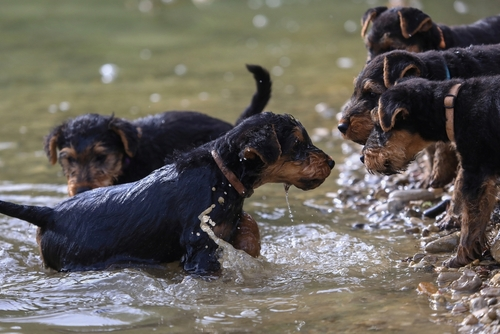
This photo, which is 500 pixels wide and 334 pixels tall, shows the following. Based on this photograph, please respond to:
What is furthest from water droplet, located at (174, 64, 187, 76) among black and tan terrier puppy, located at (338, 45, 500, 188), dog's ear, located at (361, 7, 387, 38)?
black and tan terrier puppy, located at (338, 45, 500, 188)

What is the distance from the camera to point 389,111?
236 inches

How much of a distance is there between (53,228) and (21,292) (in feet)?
2.06

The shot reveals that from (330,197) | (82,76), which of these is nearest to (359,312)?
(330,197)

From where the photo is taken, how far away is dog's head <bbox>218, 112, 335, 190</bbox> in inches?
237

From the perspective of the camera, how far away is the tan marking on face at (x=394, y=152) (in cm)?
623

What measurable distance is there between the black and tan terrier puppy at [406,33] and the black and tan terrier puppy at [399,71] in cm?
85

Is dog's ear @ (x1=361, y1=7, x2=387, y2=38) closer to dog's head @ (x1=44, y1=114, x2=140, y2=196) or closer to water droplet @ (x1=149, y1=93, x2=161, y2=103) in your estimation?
dog's head @ (x1=44, y1=114, x2=140, y2=196)

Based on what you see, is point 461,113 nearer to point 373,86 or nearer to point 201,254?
point 373,86

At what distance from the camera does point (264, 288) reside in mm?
5828

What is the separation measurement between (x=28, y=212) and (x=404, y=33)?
414cm

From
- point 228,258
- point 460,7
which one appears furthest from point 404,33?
point 460,7

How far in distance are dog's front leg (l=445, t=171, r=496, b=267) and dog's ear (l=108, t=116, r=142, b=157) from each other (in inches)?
131

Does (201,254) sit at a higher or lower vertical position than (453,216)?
lower

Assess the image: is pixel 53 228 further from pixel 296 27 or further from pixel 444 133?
pixel 296 27
